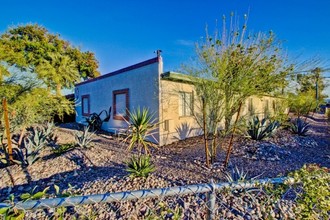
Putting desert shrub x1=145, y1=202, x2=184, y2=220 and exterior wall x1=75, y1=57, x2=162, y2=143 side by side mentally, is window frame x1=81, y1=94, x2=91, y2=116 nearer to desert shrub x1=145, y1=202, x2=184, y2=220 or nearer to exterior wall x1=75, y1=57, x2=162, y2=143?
exterior wall x1=75, y1=57, x2=162, y2=143

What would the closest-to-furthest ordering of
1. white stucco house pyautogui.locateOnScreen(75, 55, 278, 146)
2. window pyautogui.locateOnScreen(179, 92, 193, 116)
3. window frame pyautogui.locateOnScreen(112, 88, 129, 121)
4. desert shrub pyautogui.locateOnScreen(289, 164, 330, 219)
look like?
desert shrub pyautogui.locateOnScreen(289, 164, 330, 219), white stucco house pyautogui.locateOnScreen(75, 55, 278, 146), window pyautogui.locateOnScreen(179, 92, 193, 116), window frame pyautogui.locateOnScreen(112, 88, 129, 121)

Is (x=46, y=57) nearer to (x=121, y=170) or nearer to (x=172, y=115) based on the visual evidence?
(x=172, y=115)

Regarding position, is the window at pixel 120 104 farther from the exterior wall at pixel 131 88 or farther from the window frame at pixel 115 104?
the exterior wall at pixel 131 88

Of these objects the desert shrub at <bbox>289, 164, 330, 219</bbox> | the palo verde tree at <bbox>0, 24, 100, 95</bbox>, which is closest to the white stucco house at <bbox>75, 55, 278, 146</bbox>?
the palo verde tree at <bbox>0, 24, 100, 95</bbox>

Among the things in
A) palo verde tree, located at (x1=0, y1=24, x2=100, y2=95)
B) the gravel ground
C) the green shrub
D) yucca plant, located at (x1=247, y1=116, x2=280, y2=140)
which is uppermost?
palo verde tree, located at (x1=0, y1=24, x2=100, y2=95)

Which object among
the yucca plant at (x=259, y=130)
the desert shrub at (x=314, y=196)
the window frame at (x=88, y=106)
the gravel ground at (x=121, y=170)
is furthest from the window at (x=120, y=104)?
the desert shrub at (x=314, y=196)

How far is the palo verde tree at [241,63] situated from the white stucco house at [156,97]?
2.05 meters

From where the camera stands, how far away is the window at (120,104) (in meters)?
9.23

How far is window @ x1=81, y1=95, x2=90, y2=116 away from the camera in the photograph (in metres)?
13.1

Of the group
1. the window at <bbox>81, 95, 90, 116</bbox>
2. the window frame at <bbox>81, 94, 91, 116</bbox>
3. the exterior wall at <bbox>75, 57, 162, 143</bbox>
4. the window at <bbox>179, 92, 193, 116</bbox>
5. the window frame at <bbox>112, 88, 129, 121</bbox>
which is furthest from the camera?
the window at <bbox>81, 95, 90, 116</bbox>

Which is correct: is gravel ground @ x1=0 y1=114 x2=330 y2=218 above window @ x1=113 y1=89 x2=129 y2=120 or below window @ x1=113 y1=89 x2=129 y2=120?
below

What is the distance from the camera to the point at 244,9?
4.13 m

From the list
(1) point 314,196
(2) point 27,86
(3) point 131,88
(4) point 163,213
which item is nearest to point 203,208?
(4) point 163,213

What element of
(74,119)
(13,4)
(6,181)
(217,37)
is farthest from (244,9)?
(74,119)
